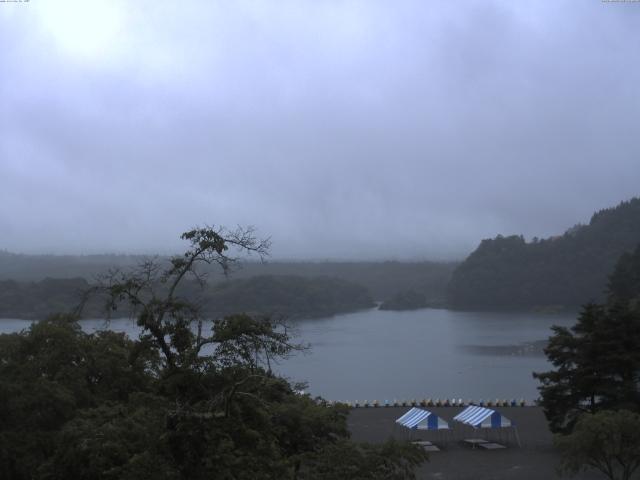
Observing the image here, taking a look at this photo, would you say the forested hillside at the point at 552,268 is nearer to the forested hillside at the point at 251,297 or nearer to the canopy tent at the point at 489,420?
the forested hillside at the point at 251,297

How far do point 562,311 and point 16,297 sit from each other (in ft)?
198

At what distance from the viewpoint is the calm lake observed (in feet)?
120

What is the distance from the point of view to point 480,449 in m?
16.5

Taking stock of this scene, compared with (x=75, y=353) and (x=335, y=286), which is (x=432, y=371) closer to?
(x=75, y=353)

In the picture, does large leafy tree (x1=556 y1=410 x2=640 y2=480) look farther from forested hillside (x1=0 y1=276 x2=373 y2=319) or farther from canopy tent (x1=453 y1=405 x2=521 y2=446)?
forested hillside (x1=0 y1=276 x2=373 y2=319)

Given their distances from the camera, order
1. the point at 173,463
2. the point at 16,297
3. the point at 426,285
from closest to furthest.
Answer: the point at 173,463 < the point at 16,297 < the point at 426,285

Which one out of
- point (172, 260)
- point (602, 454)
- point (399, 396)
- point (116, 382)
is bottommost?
point (399, 396)

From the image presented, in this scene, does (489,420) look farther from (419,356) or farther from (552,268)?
(552,268)

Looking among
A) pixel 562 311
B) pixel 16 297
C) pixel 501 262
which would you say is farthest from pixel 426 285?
pixel 16 297

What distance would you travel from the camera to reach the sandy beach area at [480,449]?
1416cm

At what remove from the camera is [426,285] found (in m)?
118

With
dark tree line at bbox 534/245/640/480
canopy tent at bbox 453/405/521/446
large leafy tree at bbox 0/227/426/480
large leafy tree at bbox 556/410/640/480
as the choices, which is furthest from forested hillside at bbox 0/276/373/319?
large leafy tree at bbox 0/227/426/480

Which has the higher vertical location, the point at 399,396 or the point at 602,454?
the point at 602,454

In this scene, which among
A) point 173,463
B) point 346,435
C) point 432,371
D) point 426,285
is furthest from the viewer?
point 426,285
